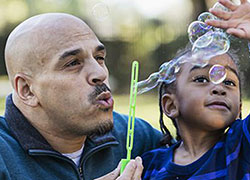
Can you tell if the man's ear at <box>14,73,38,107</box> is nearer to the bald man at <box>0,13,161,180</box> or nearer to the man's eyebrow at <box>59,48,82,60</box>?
the bald man at <box>0,13,161,180</box>

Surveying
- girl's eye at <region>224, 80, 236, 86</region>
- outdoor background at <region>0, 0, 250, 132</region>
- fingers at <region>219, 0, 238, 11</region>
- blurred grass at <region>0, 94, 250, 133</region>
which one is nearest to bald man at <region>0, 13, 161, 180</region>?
girl's eye at <region>224, 80, 236, 86</region>

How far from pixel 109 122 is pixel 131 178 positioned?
357mm

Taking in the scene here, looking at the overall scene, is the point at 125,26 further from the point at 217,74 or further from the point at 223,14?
the point at 223,14

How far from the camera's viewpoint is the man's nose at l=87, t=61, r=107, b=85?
210 centimetres

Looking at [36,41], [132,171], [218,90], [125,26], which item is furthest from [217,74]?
[125,26]

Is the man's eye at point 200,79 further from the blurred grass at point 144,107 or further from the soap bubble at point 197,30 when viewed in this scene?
the blurred grass at point 144,107

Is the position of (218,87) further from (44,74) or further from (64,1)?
(64,1)

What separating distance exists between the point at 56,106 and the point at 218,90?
2.16 feet

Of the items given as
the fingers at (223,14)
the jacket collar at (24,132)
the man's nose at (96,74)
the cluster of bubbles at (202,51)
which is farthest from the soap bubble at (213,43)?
the jacket collar at (24,132)

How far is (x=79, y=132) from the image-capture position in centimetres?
215

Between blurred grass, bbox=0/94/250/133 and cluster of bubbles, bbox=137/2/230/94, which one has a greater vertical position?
cluster of bubbles, bbox=137/2/230/94

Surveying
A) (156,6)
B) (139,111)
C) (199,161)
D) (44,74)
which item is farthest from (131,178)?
(156,6)

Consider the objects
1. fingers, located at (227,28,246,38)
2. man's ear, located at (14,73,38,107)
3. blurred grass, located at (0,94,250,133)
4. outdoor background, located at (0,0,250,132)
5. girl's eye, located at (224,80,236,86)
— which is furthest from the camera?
outdoor background, located at (0,0,250,132)

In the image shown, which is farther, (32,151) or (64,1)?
(64,1)
